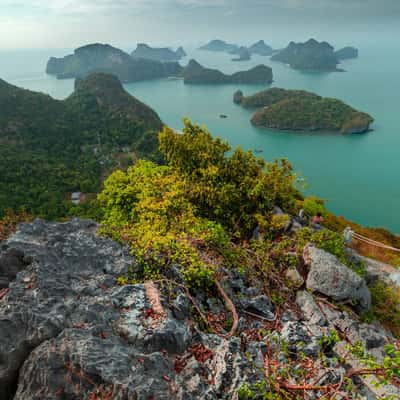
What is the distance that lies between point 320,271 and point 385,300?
9.64 ft

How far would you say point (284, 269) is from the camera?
604 centimetres

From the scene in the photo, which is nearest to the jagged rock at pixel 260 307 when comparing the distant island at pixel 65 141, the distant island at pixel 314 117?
the distant island at pixel 65 141

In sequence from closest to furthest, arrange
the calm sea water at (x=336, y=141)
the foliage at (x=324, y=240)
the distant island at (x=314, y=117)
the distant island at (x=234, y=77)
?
the foliage at (x=324, y=240)
the calm sea water at (x=336, y=141)
the distant island at (x=314, y=117)
the distant island at (x=234, y=77)

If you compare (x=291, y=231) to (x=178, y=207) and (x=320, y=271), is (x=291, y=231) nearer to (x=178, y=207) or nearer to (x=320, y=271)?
(x=320, y=271)

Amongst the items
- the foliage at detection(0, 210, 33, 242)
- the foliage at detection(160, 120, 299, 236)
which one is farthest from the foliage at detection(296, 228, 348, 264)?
the foliage at detection(0, 210, 33, 242)

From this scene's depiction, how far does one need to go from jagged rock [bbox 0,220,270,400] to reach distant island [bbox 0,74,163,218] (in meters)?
29.2

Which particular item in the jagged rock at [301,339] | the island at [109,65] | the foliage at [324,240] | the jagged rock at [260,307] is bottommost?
the foliage at [324,240]

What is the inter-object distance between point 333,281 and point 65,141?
185ft

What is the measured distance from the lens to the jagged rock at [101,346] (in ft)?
8.16

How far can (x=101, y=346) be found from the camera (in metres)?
2.71

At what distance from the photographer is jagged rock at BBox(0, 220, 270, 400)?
2.49m

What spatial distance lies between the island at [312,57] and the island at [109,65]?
74018 millimetres

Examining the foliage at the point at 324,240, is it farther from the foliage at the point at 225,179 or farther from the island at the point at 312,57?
the island at the point at 312,57

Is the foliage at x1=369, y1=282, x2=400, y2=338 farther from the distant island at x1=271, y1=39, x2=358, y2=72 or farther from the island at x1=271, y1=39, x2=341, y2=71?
the island at x1=271, y1=39, x2=341, y2=71
